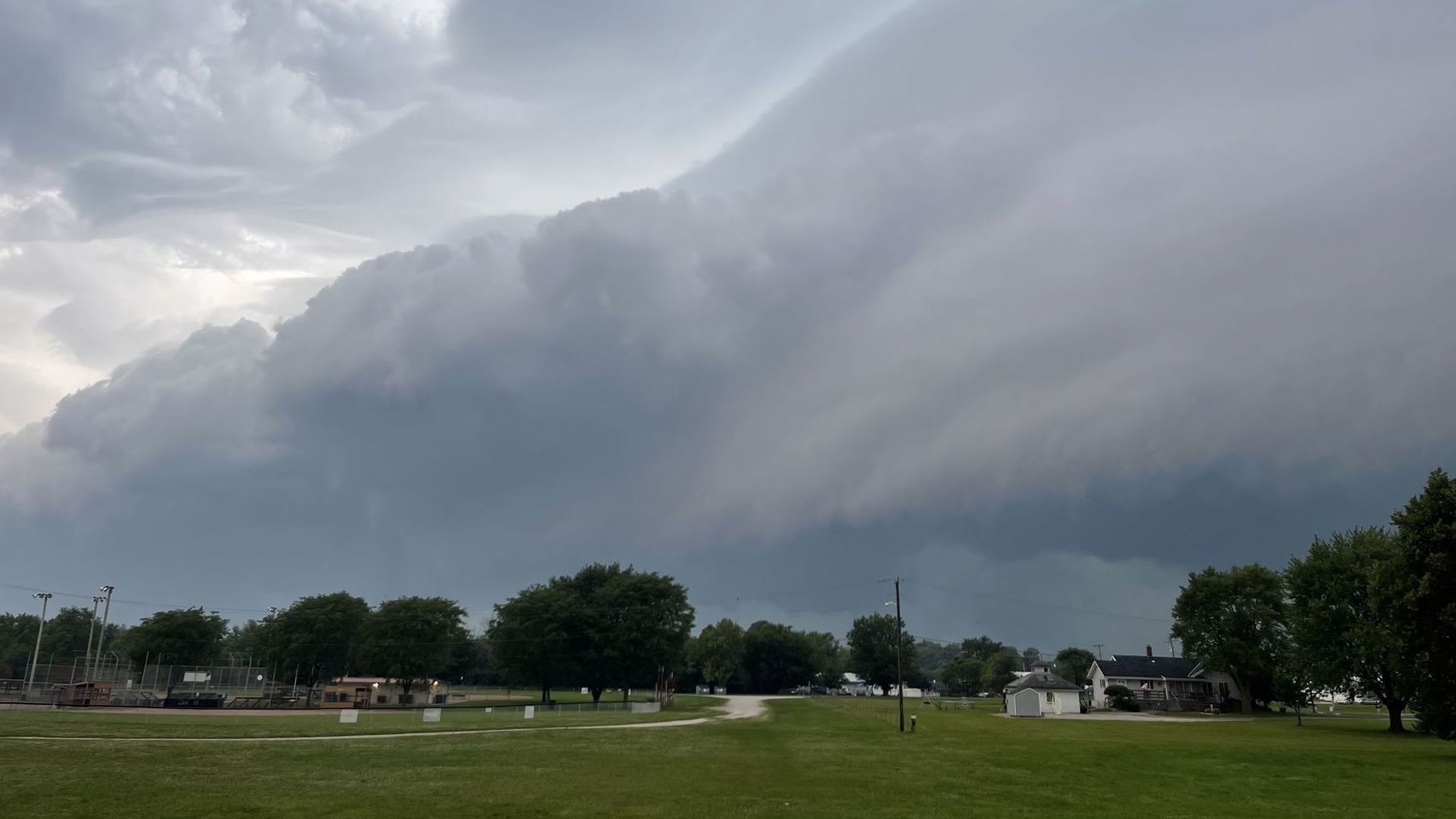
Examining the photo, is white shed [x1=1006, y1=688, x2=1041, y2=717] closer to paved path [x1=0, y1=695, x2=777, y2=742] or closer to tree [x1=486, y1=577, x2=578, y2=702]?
paved path [x1=0, y1=695, x2=777, y2=742]

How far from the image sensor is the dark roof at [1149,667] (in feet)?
384

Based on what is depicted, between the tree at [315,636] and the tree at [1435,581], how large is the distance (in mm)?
113186

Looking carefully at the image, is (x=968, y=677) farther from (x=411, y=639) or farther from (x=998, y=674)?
(x=411, y=639)

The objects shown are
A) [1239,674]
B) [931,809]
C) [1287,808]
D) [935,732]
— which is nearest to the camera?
[931,809]

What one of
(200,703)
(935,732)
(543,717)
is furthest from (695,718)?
(200,703)

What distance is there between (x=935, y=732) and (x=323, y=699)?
75746mm

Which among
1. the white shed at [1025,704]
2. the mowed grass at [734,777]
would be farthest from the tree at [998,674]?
the mowed grass at [734,777]

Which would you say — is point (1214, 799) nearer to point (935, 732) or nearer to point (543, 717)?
point (935, 732)

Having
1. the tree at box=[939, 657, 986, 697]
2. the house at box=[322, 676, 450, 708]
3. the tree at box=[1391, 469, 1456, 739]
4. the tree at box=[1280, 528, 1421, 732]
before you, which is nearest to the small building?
the house at box=[322, 676, 450, 708]

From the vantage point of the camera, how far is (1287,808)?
86.0ft

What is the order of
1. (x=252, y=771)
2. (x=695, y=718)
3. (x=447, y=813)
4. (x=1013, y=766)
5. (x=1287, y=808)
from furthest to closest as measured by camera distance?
1. (x=695, y=718)
2. (x=1013, y=766)
3. (x=252, y=771)
4. (x=1287, y=808)
5. (x=447, y=813)

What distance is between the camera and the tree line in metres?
40.5

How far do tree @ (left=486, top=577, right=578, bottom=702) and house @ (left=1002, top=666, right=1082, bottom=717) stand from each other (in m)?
53.5

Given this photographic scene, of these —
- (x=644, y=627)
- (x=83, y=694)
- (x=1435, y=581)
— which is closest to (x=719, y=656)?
(x=644, y=627)
